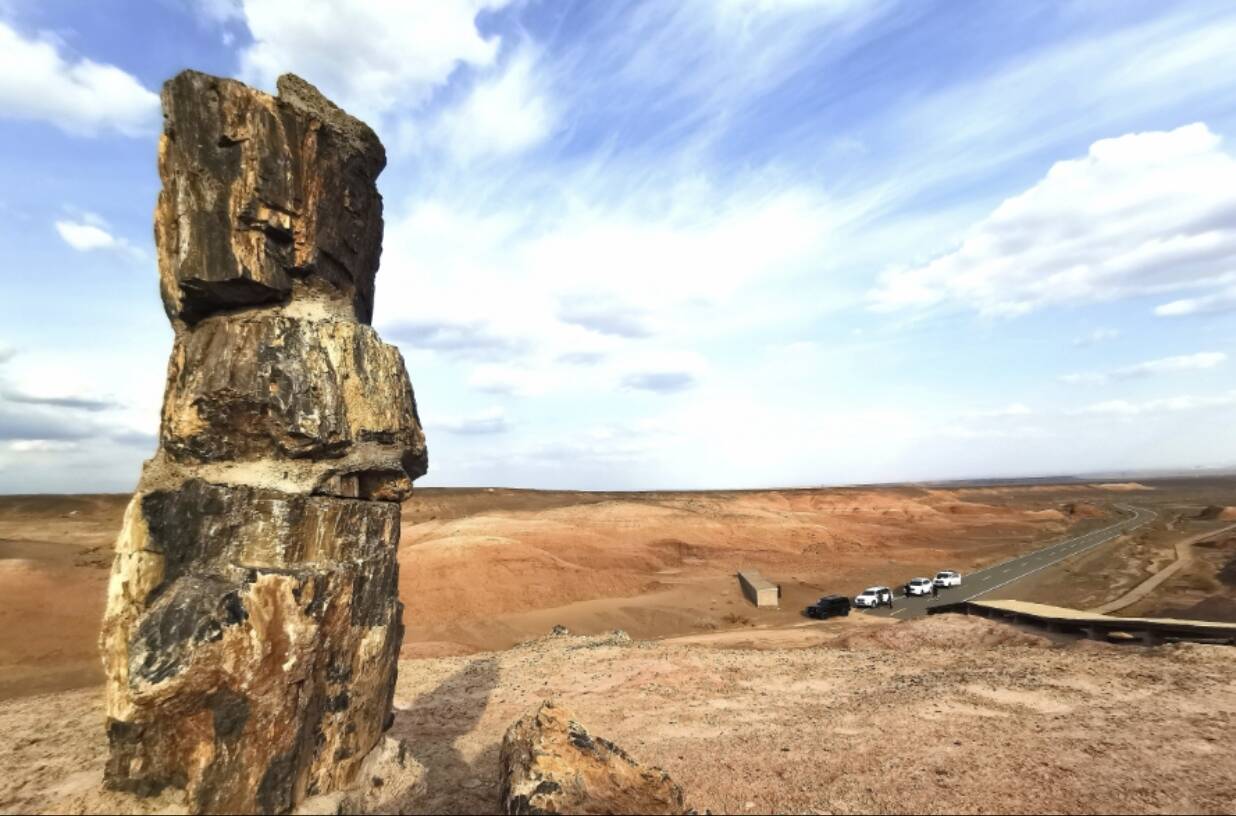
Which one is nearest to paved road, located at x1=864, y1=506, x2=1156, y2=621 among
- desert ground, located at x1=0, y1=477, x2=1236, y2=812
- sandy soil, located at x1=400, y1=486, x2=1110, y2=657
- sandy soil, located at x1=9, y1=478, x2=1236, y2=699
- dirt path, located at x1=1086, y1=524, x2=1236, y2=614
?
sandy soil, located at x1=9, y1=478, x2=1236, y2=699

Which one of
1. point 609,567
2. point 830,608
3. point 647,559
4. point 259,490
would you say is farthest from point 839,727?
point 647,559

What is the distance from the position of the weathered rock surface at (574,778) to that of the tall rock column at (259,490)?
99.9 inches

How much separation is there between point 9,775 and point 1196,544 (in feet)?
280

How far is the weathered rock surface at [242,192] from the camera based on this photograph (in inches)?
357

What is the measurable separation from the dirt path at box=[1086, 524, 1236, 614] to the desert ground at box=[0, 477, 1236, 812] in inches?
38.3

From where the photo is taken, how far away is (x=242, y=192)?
29.9ft

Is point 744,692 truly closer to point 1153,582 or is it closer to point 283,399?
point 283,399

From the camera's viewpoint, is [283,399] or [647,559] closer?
[283,399]

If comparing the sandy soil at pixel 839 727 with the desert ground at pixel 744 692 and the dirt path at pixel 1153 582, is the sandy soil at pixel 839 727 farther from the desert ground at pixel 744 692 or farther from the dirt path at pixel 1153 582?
the dirt path at pixel 1153 582

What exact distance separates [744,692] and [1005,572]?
1869 inches

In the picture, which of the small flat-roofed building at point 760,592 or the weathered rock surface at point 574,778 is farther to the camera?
the small flat-roofed building at point 760,592

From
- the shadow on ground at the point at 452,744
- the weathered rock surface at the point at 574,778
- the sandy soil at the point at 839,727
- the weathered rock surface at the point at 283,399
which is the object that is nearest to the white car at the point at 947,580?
the sandy soil at the point at 839,727

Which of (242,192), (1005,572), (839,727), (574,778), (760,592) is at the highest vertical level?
(242,192)

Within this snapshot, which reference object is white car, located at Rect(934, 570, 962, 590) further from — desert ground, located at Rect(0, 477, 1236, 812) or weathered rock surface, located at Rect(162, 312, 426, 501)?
weathered rock surface, located at Rect(162, 312, 426, 501)
